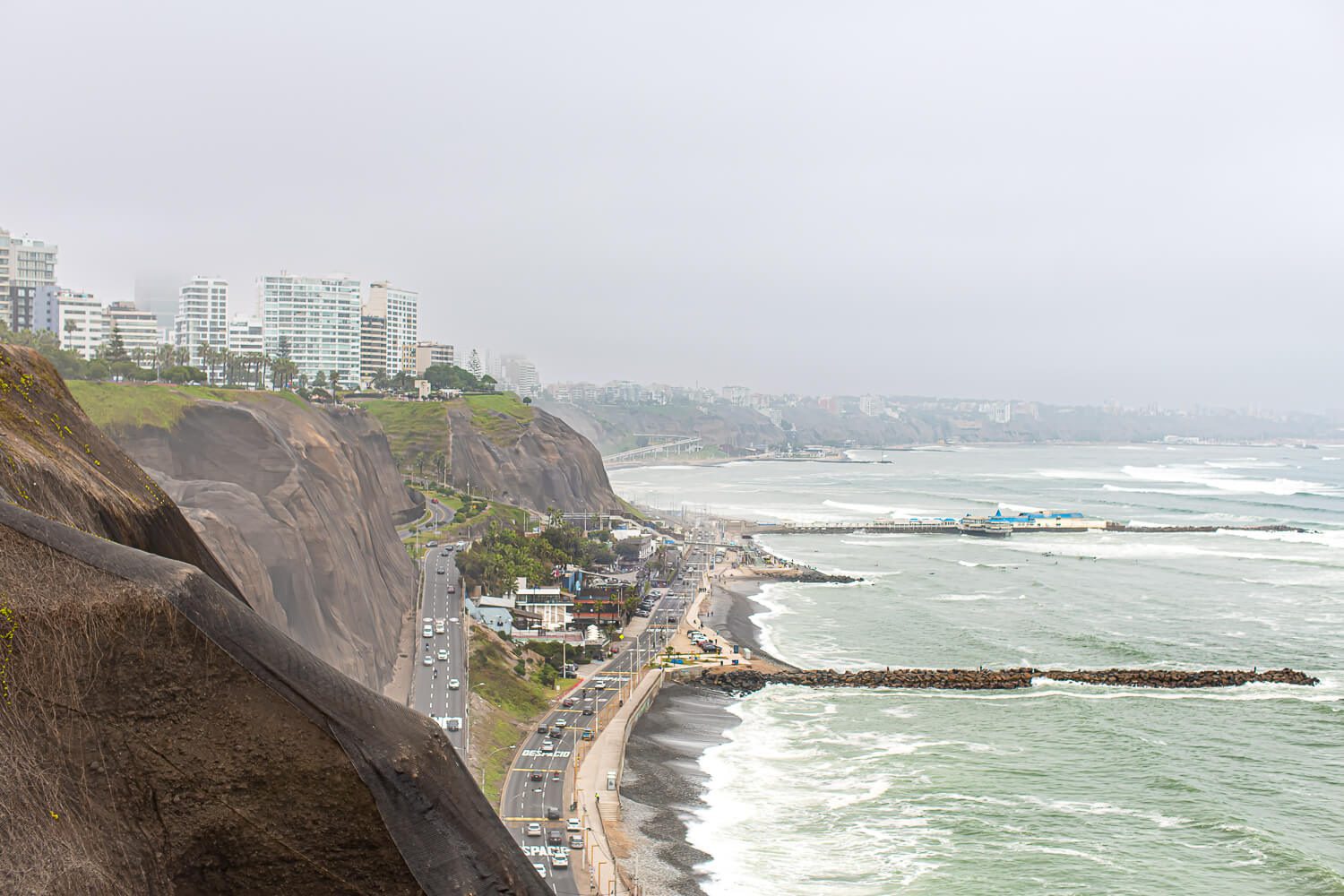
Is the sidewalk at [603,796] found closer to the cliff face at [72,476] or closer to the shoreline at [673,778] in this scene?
the shoreline at [673,778]

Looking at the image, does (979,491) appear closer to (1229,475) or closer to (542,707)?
(1229,475)

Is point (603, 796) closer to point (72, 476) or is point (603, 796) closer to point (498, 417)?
point (72, 476)

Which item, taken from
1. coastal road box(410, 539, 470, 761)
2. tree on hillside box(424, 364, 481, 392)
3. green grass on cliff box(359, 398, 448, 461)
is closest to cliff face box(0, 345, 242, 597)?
coastal road box(410, 539, 470, 761)

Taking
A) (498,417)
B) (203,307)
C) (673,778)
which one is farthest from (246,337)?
(673,778)

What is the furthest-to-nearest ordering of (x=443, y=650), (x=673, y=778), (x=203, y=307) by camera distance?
(x=203, y=307) < (x=443, y=650) < (x=673, y=778)

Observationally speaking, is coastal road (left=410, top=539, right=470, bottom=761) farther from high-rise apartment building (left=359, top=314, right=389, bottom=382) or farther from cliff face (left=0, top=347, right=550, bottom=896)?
high-rise apartment building (left=359, top=314, right=389, bottom=382)

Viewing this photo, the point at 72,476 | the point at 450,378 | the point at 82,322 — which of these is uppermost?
the point at 82,322

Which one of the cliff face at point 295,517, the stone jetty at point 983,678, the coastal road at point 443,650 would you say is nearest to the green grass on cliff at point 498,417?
the coastal road at point 443,650
